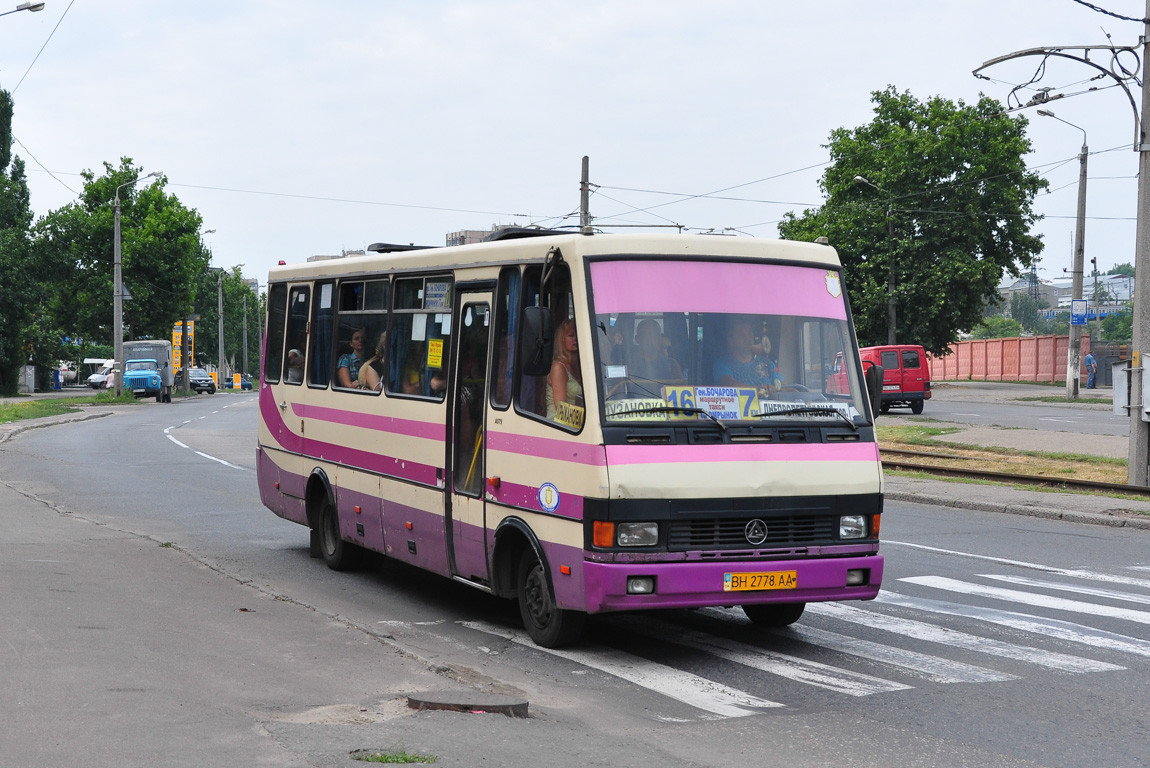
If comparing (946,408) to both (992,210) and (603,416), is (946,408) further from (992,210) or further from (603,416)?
(603,416)

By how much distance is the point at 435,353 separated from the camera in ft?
32.4

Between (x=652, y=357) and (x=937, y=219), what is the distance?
187 feet

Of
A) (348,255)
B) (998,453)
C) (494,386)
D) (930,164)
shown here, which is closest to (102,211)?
(930,164)

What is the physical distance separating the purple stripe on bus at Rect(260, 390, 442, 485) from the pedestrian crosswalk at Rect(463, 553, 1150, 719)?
1.27 meters

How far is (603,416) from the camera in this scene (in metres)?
7.79

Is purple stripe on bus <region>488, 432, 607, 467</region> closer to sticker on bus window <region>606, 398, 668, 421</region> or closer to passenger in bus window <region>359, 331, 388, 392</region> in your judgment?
sticker on bus window <region>606, 398, 668, 421</region>

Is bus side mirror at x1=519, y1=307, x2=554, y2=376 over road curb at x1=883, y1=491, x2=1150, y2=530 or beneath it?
over

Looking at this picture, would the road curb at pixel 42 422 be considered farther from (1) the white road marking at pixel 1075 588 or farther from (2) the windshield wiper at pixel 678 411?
(2) the windshield wiper at pixel 678 411

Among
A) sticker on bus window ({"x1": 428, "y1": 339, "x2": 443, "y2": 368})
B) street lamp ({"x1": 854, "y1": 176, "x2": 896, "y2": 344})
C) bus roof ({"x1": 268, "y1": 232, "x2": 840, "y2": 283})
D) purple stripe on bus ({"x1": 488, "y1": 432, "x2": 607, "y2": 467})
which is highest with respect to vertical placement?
street lamp ({"x1": 854, "y1": 176, "x2": 896, "y2": 344})

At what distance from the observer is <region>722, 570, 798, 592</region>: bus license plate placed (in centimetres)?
780

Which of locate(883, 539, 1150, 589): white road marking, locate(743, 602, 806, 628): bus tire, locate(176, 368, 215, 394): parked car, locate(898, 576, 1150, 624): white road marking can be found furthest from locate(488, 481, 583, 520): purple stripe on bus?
locate(176, 368, 215, 394): parked car

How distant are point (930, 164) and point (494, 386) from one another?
56680 millimetres

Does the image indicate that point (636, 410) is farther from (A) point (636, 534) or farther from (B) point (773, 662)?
(B) point (773, 662)

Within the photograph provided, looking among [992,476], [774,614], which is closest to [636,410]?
[774,614]
